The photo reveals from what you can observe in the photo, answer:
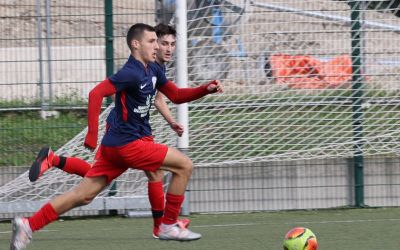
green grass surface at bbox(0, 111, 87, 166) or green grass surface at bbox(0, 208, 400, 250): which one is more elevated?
green grass surface at bbox(0, 111, 87, 166)

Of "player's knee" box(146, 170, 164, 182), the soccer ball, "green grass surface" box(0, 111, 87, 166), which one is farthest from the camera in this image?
"green grass surface" box(0, 111, 87, 166)

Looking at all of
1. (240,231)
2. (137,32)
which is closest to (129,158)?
(137,32)

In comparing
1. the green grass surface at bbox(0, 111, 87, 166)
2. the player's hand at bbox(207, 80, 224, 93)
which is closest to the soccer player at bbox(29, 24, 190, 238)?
the player's hand at bbox(207, 80, 224, 93)

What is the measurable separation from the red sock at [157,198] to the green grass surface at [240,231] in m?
0.30

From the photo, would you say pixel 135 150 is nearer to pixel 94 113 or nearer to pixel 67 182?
pixel 94 113

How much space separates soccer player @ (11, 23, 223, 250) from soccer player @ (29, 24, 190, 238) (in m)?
0.11

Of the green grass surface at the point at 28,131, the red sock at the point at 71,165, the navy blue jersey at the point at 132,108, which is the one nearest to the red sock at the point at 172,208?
the navy blue jersey at the point at 132,108

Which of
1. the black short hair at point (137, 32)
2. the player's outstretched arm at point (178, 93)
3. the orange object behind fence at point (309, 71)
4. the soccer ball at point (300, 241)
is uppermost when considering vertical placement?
the black short hair at point (137, 32)

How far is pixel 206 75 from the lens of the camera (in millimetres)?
9469

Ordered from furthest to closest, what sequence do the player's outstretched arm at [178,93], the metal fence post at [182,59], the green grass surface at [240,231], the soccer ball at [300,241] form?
the metal fence post at [182,59] → the green grass surface at [240,231] → the player's outstretched arm at [178,93] → the soccer ball at [300,241]

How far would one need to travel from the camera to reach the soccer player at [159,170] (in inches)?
287

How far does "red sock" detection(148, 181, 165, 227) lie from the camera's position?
7309mm

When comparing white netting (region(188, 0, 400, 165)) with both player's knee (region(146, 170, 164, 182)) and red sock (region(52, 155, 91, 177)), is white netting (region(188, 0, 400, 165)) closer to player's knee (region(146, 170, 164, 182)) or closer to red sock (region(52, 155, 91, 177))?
red sock (region(52, 155, 91, 177))

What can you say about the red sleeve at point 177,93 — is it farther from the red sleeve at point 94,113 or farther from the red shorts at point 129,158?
the red sleeve at point 94,113
